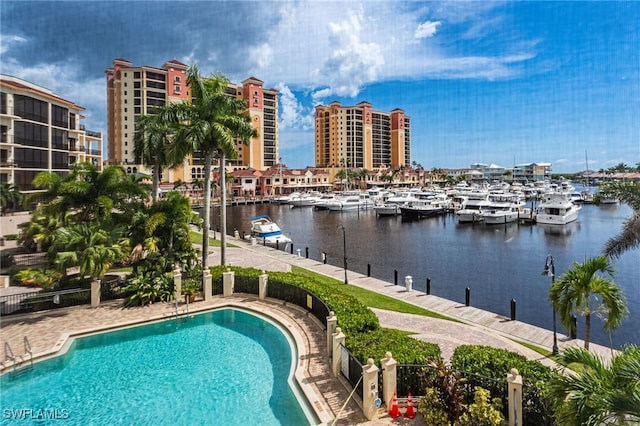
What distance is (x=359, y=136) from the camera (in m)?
138

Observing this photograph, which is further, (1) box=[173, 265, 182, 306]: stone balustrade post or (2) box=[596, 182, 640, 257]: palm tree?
(1) box=[173, 265, 182, 306]: stone balustrade post

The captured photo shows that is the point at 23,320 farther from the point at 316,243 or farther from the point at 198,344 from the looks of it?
the point at 316,243

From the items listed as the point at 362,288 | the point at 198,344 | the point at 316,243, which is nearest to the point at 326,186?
the point at 316,243

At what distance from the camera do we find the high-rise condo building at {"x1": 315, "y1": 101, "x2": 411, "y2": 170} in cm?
13550

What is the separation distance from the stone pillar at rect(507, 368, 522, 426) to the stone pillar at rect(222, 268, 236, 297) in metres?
13.9

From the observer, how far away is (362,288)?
20.7 meters

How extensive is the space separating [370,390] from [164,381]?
21.2 feet

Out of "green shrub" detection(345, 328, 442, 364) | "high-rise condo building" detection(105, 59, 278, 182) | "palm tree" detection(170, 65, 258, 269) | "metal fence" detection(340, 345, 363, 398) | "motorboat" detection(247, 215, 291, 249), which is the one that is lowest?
"metal fence" detection(340, 345, 363, 398)

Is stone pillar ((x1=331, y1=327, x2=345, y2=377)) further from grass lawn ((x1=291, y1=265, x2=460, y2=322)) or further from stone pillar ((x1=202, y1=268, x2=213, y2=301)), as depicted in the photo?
stone pillar ((x1=202, y1=268, x2=213, y2=301))

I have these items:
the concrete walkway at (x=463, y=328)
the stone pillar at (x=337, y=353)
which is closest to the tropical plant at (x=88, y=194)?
the concrete walkway at (x=463, y=328)

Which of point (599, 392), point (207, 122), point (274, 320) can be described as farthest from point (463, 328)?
point (207, 122)

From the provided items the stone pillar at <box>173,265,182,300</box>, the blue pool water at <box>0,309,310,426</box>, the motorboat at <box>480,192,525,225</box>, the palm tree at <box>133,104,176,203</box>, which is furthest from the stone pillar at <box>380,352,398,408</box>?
the motorboat at <box>480,192,525,225</box>

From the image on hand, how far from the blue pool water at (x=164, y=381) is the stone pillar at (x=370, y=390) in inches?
63.1

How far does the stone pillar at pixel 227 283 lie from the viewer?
18.5 metres
